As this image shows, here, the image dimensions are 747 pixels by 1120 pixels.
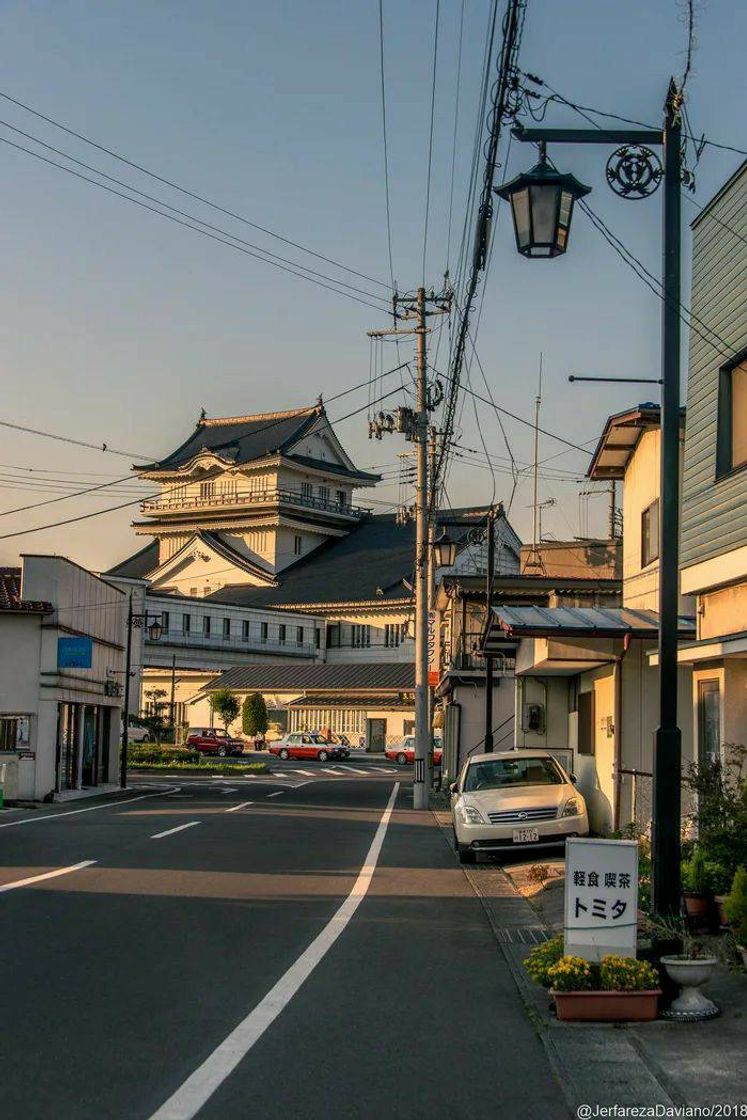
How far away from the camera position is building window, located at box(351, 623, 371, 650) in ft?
314

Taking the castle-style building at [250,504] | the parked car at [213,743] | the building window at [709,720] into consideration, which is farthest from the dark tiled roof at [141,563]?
the building window at [709,720]

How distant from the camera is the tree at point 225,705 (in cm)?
8444

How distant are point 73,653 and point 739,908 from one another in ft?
97.9

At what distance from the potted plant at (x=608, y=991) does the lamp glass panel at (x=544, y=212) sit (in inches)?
223

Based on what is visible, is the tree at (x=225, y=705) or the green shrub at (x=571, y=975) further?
the tree at (x=225, y=705)

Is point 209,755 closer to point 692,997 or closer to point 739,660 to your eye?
point 739,660

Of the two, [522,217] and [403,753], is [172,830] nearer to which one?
[522,217]

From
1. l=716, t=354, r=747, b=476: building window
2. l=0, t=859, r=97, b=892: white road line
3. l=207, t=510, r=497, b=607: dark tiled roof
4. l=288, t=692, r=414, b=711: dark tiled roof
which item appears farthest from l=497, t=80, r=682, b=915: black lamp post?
l=207, t=510, r=497, b=607: dark tiled roof

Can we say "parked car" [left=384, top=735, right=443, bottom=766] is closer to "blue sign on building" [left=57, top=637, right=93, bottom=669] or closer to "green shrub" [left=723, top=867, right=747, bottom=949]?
"blue sign on building" [left=57, top=637, right=93, bottom=669]

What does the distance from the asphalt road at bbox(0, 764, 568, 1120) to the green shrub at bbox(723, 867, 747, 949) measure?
5.46ft

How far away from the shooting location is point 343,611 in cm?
9650

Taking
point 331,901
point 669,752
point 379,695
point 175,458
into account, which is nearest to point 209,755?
point 379,695

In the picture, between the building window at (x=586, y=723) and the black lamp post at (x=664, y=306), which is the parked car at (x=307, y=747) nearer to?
the building window at (x=586, y=723)

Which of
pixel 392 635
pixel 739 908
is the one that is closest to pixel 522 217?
pixel 739 908
